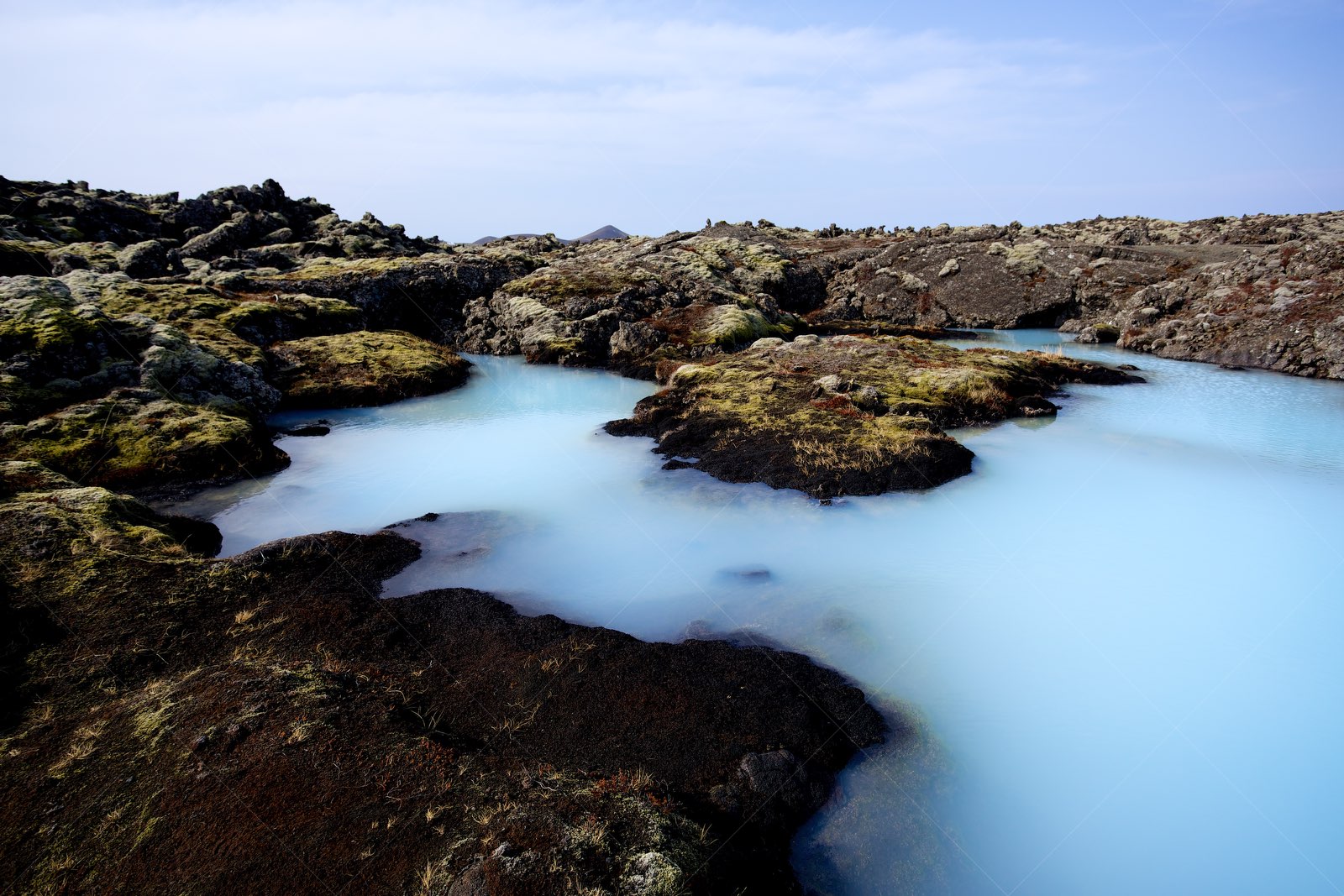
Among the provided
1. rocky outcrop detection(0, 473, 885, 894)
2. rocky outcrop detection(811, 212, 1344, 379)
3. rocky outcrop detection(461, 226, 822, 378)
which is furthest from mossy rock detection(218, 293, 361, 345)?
rocky outcrop detection(811, 212, 1344, 379)

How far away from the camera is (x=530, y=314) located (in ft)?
171

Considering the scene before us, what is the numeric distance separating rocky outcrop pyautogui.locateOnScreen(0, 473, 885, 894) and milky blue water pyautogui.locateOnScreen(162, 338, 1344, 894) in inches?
53.2

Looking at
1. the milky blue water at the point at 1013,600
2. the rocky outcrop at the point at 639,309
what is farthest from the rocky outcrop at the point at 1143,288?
the milky blue water at the point at 1013,600

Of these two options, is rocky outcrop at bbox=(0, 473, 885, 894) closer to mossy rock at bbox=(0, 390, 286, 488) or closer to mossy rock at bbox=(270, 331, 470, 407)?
mossy rock at bbox=(0, 390, 286, 488)

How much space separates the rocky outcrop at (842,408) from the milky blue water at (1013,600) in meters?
1.44

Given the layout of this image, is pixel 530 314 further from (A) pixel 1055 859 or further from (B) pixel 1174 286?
(B) pixel 1174 286

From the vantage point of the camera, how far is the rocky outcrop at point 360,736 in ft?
23.5

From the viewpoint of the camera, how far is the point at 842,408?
27484 mm

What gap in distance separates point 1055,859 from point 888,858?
2.26m

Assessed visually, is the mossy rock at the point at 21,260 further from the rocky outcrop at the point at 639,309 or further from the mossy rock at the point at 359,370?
the rocky outcrop at the point at 639,309

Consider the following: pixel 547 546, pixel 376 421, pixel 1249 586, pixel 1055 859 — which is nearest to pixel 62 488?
pixel 547 546

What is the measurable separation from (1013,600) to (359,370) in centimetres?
3577

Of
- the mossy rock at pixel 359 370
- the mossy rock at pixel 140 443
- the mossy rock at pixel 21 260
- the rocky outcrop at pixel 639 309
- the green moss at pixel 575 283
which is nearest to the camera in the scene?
the mossy rock at pixel 140 443

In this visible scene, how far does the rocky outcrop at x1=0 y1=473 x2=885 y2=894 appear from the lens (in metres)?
7.16
